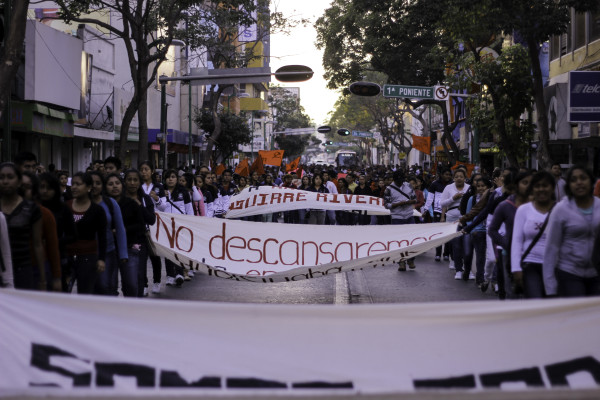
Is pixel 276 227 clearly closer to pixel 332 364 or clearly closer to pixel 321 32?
pixel 332 364

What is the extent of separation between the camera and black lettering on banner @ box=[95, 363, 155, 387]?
538 cm

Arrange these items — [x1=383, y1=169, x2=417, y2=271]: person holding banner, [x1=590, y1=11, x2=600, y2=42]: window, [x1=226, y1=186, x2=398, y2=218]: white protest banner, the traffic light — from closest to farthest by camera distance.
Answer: [x1=383, y1=169, x2=417, y2=271]: person holding banner
[x1=226, y1=186, x2=398, y2=218]: white protest banner
[x1=590, y1=11, x2=600, y2=42]: window
the traffic light

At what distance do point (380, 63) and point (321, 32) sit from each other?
229 inches

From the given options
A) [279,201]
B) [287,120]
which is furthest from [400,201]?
[287,120]

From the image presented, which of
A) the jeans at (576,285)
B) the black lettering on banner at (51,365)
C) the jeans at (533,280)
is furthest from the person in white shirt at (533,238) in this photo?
the black lettering on banner at (51,365)

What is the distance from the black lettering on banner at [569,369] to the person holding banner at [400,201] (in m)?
10.6

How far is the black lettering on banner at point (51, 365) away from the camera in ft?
17.8

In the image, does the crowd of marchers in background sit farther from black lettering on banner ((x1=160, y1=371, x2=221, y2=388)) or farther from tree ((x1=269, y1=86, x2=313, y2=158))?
tree ((x1=269, y1=86, x2=313, y2=158))

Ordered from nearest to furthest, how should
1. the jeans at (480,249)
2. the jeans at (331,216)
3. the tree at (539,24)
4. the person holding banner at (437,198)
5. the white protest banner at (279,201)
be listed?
the jeans at (480,249) → the person holding banner at (437,198) → the white protest banner at (279,201) → the jeans at (331,216) → the tree at (539,24)

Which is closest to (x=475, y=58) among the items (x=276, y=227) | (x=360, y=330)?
(x=276, y=227)

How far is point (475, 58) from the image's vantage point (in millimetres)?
29375

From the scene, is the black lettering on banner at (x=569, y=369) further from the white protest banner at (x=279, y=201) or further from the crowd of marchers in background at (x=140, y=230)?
the white protest banner at (x=279, y=201)

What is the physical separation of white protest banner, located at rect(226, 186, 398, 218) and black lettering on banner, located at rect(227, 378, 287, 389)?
14.2 meters

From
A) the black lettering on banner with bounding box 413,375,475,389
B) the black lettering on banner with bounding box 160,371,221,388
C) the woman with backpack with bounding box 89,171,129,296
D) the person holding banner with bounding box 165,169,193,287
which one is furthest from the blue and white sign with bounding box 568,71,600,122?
the black lettering on banner with bounding box 160,371,221,388
